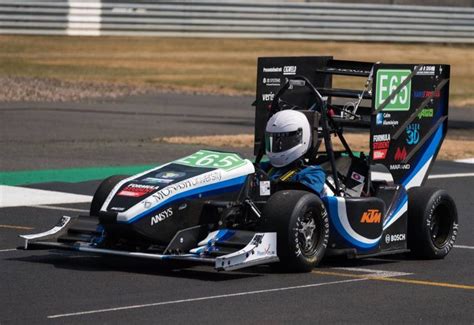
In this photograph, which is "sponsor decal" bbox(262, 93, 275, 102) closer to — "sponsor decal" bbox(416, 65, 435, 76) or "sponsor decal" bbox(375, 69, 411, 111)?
"sponsor decal" bbox(375, 69, 411, 111)

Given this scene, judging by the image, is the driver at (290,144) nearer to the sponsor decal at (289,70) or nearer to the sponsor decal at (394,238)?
the sponsor decal at (394,238)

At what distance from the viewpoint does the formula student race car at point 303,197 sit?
10859 millimetres

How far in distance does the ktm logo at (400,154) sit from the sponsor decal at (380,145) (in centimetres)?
20

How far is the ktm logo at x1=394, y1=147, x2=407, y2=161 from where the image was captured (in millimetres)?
12461

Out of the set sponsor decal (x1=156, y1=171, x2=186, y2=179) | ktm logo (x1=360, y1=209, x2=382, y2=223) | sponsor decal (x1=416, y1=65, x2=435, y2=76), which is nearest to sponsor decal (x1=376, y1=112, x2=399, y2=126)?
sponsor decal (x1=416, y1=65, x2=435, y2=76)

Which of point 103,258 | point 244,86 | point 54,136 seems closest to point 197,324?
point 103,258

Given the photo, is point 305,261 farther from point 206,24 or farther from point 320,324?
point 206,24

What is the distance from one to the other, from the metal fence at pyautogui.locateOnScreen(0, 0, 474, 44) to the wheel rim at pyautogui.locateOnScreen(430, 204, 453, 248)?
28.0 m

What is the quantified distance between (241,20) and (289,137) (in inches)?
1249

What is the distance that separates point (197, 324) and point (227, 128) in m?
18.5

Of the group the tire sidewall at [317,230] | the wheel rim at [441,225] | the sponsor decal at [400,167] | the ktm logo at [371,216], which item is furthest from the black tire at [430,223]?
the tire sidewall at [317,230]

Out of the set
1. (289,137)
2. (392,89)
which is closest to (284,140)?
(289,137)

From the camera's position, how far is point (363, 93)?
1230 centimetres

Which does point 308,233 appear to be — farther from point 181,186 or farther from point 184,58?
point 184,58
